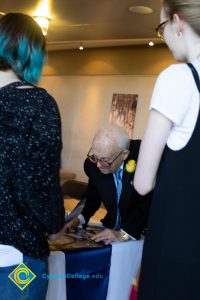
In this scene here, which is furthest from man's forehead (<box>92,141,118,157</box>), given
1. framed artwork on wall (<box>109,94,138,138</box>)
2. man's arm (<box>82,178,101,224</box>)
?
framed artwork on wall (<box>109,94,138,138</box>)

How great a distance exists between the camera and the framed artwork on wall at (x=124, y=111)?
659 centimetres

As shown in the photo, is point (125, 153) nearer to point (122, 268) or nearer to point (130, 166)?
point (130, 166)

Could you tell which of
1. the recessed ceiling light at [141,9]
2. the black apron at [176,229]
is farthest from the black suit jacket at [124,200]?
the recessed ceiling light at [141,9]

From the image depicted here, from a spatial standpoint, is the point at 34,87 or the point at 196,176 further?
the point at 34,87

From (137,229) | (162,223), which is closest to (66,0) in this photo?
(137,229)

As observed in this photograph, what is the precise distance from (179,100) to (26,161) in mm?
415

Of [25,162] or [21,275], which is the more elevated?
[25,162]

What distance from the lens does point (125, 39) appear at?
629 centimetres

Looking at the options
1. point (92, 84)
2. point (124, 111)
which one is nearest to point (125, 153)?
point (124, 111)

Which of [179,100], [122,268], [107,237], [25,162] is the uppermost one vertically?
[179,100]

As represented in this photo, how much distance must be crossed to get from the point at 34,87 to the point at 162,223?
0.48 m

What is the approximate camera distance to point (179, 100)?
2.97 ft

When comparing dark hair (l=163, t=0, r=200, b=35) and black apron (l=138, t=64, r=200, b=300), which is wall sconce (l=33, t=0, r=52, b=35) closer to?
dark hair (l=163, t=0, r=200, b=35)

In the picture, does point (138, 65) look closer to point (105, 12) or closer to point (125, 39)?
point (125, 39)
